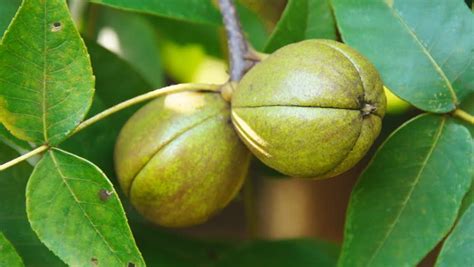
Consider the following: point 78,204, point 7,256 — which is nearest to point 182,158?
point 78,204

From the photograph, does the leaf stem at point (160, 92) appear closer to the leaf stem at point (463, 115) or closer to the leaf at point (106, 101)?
the leaf at point (106, 101)

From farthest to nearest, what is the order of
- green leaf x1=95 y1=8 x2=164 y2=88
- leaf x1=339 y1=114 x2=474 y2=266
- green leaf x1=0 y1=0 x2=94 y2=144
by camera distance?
green leaf x1=95 y1=8 x2=164 y2=88 < leaf x1=339 y1=114 x2=474 y2=266 < green leaf x1=0 y1=0 x2=94 y2=144

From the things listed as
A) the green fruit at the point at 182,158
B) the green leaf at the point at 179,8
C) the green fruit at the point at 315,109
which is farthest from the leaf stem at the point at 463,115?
the green leaf at the point at 179,8

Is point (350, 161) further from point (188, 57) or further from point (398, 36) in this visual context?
point (188, 57)

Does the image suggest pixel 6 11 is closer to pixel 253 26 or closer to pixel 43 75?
pixel 43 75

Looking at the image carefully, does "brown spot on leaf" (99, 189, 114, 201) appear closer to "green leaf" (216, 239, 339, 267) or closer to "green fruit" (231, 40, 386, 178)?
"green fruit" (231, 40, 386, 178)

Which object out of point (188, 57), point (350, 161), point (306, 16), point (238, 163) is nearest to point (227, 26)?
point (306, 16)

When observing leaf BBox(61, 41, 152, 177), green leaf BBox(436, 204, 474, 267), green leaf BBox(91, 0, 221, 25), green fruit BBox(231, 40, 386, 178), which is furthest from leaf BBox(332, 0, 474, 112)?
leaf BBox(61, 41, 152, 177)
